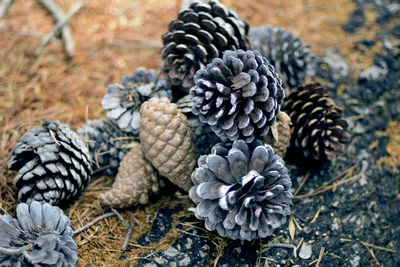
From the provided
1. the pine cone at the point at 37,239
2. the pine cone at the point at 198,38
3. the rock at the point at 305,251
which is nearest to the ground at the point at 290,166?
the rock at the point at 305,251

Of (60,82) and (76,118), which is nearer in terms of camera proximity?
(76,118)

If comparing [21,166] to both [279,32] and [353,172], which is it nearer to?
[279,32]

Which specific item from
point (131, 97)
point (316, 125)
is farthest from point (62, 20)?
point (316, 125)

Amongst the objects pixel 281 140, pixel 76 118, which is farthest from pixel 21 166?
pixel 281 140

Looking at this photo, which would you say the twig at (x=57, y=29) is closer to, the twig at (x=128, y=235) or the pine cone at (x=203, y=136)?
the pine cone at (x=203, y=136)

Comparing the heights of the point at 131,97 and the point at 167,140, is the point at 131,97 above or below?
above

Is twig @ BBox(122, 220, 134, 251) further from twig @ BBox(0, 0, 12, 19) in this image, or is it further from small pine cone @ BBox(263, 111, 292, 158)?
twig @ BBox(0, 0, 12, 19)

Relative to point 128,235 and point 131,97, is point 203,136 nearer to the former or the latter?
point 131,97
